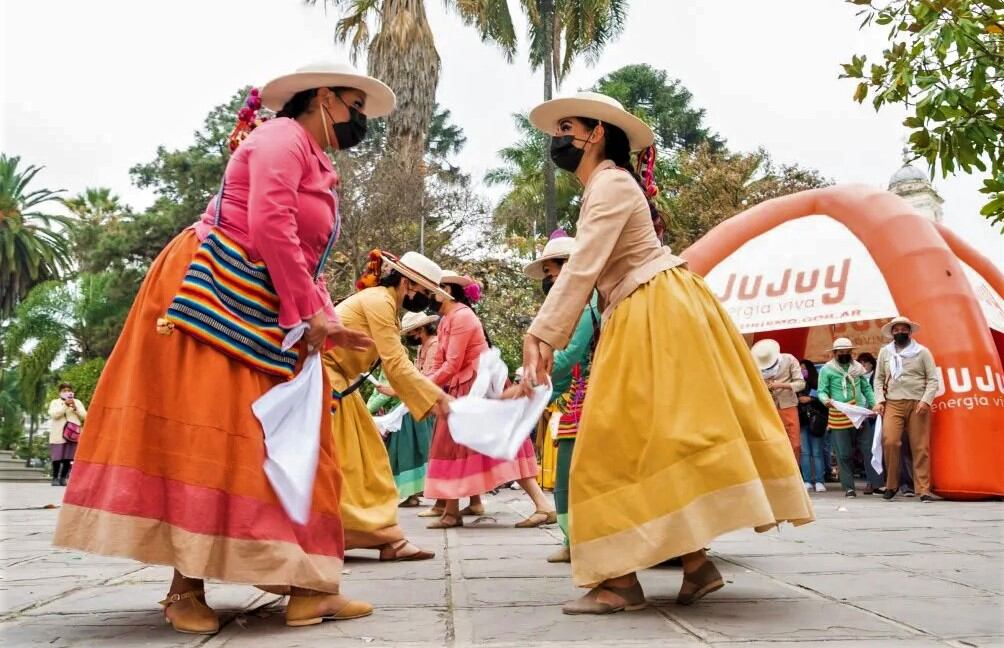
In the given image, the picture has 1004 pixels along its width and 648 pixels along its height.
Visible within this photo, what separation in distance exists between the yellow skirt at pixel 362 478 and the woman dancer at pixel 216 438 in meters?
1.51

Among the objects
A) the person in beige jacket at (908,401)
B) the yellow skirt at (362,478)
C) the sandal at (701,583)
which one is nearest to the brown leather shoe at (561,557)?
the yellow skirt at (362,478)

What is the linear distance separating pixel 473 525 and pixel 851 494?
18.2ft

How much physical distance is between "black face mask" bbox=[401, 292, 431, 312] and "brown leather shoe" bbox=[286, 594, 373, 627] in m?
2.48

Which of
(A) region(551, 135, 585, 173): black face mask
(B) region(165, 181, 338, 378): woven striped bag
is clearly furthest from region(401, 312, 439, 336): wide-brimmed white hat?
(B) region(165, 181, 338, 378): woven striped bag

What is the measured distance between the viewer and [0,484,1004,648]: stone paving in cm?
304

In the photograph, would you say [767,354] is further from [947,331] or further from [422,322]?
[422,322]

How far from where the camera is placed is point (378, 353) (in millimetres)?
5137

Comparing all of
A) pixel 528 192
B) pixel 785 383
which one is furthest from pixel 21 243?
pixel 785 383

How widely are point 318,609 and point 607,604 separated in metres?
1.01

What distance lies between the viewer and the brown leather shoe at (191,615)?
3.20 metres

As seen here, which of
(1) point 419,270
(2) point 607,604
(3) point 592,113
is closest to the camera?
(2) point 607,604

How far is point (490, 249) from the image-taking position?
23.3 m

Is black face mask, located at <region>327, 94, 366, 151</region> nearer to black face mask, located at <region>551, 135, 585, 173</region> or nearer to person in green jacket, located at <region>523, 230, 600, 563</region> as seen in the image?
black face mask, located at <region>551, 135, 585, 173</region>

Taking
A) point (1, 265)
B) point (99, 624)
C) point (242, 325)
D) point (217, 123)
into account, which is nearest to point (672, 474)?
point (242, 325)
